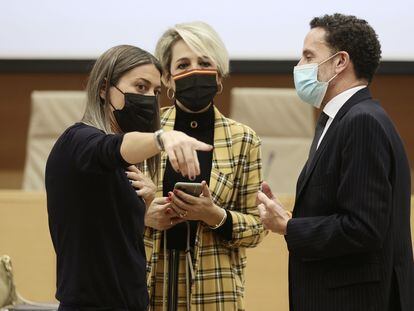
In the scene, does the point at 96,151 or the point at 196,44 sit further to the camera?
the point at 196,44

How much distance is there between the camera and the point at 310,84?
7.13ft

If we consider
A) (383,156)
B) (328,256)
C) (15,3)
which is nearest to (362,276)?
(328,256)

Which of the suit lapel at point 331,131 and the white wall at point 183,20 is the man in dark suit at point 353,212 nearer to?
the suit lapel at point 331,131

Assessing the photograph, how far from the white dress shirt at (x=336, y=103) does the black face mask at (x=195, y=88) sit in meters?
0.41

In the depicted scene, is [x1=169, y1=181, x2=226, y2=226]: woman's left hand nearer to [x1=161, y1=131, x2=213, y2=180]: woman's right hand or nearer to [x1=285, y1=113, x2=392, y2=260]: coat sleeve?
[x1=285, y1=113, x2=392, y2=260]: coat sleeve

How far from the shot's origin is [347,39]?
210 centimetres

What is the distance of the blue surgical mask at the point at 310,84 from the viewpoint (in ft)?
7.08

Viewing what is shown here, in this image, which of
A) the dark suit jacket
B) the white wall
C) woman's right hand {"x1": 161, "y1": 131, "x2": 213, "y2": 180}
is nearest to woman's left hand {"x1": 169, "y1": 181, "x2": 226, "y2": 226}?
the dark suit jacket

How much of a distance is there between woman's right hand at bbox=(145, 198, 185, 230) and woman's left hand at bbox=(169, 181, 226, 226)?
0.02 m

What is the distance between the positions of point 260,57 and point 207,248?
2.14 m

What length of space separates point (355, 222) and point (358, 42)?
0.51m

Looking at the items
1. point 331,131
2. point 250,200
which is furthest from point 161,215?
point 331,131

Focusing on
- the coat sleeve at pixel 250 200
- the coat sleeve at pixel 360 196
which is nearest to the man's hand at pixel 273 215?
the coat sleeve at pixel 360 196

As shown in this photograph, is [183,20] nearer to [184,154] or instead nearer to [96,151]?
[96,151]
